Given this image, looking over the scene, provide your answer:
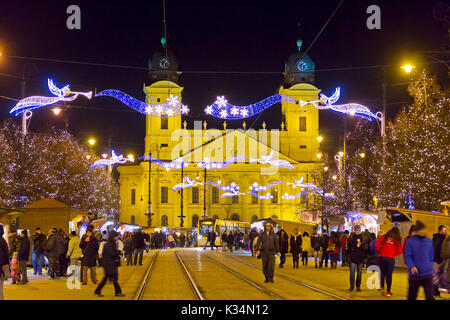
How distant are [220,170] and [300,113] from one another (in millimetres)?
14076

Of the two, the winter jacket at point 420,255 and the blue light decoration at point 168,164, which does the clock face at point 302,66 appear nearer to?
the blue light decoration at point 168,164

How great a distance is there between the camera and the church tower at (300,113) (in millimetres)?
87062

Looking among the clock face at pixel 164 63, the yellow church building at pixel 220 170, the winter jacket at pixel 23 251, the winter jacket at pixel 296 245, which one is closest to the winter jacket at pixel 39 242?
the winter jacket at pixel 23 251

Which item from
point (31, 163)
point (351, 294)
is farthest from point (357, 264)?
point (31, 163)

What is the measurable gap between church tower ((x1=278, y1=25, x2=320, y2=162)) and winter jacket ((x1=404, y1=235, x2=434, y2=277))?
7608cm

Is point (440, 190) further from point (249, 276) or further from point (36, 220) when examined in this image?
point (36, 220)

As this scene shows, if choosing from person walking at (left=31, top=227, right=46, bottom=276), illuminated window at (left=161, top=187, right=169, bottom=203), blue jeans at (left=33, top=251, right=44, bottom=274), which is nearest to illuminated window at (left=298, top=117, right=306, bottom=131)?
illuminated window at (left=161, top=187, right=169, bottom=203)

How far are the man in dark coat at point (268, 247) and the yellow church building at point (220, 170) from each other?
7504 centimetres

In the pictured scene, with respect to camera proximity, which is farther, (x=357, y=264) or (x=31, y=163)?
(x=31, y=163)

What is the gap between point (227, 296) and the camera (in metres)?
14.9

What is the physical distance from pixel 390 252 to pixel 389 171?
64.5 feet

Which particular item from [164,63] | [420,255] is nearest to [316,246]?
[420,255]

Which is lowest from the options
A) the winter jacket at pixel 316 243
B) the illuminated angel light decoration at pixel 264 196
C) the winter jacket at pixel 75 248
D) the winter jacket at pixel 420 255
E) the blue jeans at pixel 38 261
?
the blue jeans at pixel 38 261

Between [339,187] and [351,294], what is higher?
[339,187]
